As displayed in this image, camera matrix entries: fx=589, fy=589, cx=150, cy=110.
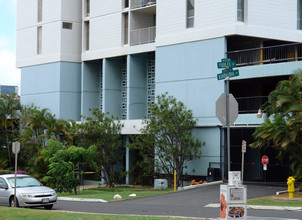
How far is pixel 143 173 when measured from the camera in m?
38.3

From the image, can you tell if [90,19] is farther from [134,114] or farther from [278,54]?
[278,54]

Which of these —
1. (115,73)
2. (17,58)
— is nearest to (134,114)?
(115,73)

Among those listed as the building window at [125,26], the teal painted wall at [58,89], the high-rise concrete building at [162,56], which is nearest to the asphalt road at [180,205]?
the high-rise concrete building at [162,56]

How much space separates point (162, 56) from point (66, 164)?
1027cm

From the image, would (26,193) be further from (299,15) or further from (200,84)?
(299,15)

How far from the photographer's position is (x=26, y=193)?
23969 millimetres

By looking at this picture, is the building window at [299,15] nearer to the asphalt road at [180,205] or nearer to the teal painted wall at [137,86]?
the teal painted wall at [137,86]

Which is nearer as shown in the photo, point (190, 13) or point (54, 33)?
point (190, 13)

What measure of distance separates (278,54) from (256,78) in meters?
4.01

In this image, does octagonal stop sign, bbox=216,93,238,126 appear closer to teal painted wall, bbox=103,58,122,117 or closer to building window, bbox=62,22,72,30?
teal painted wall, bbox=103,58,122,117

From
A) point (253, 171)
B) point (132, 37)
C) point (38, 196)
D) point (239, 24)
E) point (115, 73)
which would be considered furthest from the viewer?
point (115, 73)

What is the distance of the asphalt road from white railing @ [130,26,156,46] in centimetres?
1363

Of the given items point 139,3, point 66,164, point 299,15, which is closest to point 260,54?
point 299,15

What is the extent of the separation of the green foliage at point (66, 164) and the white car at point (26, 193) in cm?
648
